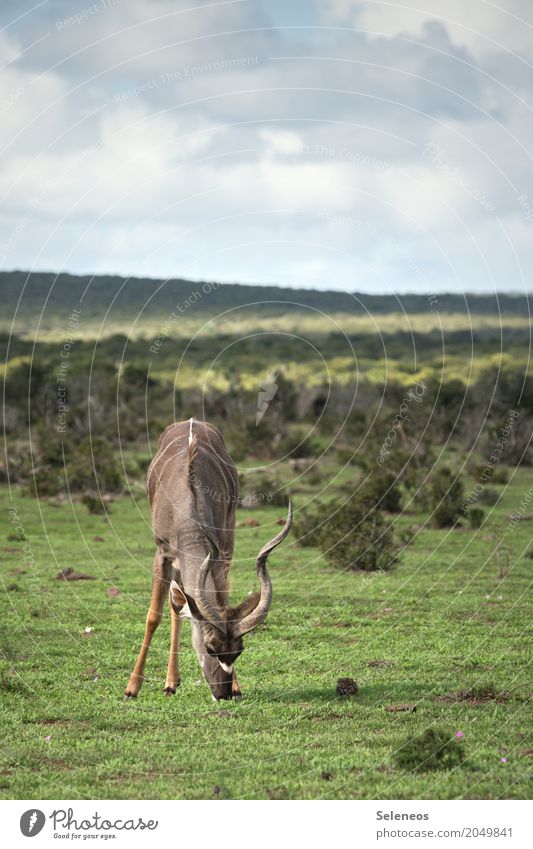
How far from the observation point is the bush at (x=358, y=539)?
2236 cm

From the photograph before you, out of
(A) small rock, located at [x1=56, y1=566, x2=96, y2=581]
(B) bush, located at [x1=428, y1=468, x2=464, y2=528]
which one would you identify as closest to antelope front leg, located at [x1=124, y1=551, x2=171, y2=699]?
(A) small rock, located at [x1=56, y1=566, x2=96, y2=581]

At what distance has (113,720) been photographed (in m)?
12.2

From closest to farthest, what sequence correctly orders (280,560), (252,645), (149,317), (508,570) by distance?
(252,645) → (508,570) → (280,560) → (149,317)

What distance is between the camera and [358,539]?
23.1 m

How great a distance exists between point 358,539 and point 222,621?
12244mm

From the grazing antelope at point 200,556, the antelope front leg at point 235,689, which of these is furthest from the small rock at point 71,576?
the antelope front leg at point 235,689

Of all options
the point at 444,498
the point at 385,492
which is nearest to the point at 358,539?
the point at 385,492

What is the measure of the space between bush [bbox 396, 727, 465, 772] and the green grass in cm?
13

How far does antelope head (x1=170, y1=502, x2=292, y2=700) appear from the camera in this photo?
11148 millimetres

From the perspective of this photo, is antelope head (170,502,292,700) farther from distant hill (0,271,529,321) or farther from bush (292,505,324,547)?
distant hill (0,271,529,321)

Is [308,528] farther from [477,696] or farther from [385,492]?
[477,696]

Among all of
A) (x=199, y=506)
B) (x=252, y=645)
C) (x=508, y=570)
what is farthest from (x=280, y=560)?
(x=199, y=506)
